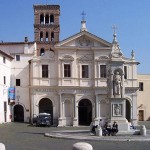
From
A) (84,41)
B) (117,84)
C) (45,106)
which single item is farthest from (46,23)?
(117,84)

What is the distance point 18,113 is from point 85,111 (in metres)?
9.49

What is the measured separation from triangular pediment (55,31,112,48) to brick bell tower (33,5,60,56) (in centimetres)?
1678

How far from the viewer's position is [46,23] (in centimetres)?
7475

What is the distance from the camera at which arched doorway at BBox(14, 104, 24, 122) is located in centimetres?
5789

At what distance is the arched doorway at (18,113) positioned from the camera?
57888 millimetres

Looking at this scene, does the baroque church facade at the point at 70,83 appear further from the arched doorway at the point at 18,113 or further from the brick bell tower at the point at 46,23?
the brick bell tower at the point at 46,23

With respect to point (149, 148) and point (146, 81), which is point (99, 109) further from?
point (149, 148)

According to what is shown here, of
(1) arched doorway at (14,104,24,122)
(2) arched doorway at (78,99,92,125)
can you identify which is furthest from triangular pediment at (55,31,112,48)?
(1) arched doorway at (14,104,24,122)

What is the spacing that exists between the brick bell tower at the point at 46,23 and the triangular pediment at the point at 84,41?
16782 mm

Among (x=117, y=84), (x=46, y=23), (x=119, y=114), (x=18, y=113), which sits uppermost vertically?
(x=46, y=23)

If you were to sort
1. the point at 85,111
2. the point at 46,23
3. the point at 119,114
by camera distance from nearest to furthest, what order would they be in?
the point at 119,114 < the point at 85,111 < the point at 46,23

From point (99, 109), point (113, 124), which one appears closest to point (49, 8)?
point (99, 109)

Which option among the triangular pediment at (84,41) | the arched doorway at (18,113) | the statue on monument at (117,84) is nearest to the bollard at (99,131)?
the statue on monument at (117,84)

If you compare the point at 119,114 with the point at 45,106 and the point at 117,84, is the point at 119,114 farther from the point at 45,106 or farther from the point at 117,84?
the point at 45,106
